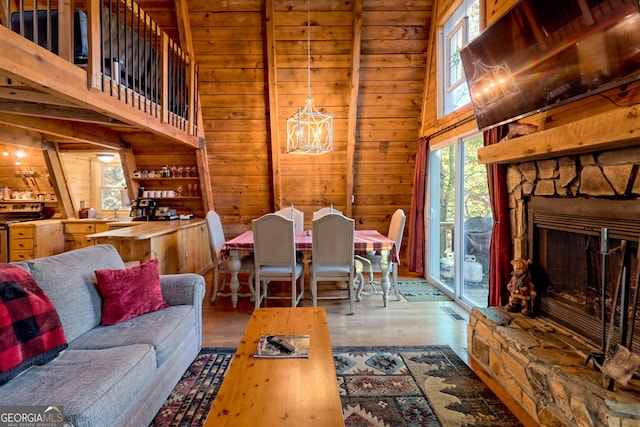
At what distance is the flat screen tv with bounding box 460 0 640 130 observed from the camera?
147 centimetres

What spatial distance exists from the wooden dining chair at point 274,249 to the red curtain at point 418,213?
2.11m

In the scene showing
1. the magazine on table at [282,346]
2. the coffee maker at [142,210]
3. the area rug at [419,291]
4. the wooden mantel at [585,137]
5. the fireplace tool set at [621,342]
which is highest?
the wooden mantel at [585,137]

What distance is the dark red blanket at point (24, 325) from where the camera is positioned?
1.42m

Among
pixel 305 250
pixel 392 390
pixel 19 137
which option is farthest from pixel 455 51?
pixel 19 137

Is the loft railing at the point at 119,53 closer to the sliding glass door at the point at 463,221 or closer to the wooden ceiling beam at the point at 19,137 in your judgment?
the wooden ceiling beam at the point at 19,137

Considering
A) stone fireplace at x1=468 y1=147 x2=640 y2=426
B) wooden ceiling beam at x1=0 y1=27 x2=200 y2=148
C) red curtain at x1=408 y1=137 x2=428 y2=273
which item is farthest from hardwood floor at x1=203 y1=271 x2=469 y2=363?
wooden ceiling beam at x1=0 y1=27 x2=200 y2=148

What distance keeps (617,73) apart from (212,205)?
190 inches

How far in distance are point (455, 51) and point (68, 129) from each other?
4.85m

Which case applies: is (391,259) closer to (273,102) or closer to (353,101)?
(353,101)

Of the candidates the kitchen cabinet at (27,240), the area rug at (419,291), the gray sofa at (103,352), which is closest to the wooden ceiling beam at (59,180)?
the kitchen cabinet at (27,240)

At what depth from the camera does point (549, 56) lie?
184 cm

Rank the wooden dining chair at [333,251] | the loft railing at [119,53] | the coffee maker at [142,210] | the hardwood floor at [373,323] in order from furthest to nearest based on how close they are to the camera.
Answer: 1. the coffee maker at [142,210]
2. the wooden dining chair at [333,251]
3. the hardwood floor at [373,323]
4. the loft railing at [119,53]

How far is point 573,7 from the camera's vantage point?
1.62m

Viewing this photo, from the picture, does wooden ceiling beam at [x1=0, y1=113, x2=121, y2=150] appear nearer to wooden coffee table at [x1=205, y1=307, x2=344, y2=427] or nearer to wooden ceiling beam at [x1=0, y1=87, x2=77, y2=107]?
wooden ceiling beam at [x1=0, y1=87, x2=77, y2=107]
